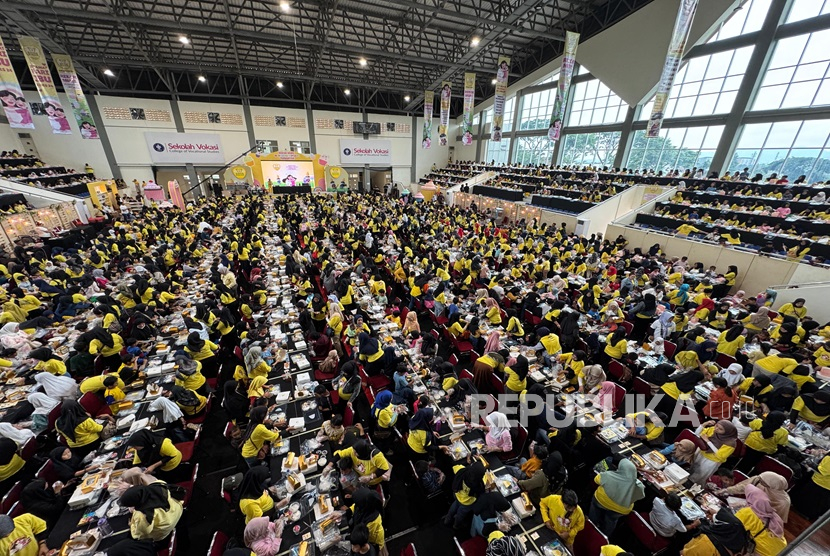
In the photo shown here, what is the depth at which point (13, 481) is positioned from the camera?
16.9ft

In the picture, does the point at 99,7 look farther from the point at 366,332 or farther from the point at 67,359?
the point at 366,332

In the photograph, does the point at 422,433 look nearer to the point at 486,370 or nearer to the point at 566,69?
the point at 486,370

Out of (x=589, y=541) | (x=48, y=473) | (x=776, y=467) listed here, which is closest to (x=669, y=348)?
(x=776, y=467)

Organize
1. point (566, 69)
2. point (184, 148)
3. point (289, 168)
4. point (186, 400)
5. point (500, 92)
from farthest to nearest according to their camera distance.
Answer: point (289, 168) < point (184, 148) < point (500, 92) < point (566, 69) < point (186, 400)

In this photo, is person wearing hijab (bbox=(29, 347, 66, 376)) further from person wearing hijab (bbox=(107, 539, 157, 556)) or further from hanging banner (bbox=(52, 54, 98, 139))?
hanging banner (bbox=(52, 54, 98, 139))

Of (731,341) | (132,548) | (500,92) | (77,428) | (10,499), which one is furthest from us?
(500,92)

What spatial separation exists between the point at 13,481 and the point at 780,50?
29294 millimetres

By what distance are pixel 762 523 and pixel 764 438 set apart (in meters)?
1.93

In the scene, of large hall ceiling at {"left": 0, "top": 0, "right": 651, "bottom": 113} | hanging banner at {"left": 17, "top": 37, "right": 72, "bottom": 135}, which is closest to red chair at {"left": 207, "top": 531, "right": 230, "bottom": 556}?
large hall ceiling at {"left": 0, "top": 0, "right": 651, "bottom": 113}

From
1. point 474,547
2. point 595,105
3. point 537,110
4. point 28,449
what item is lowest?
point 474,547

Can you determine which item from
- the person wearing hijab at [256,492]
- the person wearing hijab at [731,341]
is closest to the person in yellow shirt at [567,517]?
the person wearing hijab at [256,492]

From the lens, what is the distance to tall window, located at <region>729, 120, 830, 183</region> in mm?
14922

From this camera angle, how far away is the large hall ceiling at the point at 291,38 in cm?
1753

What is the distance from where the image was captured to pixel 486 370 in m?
6.95
